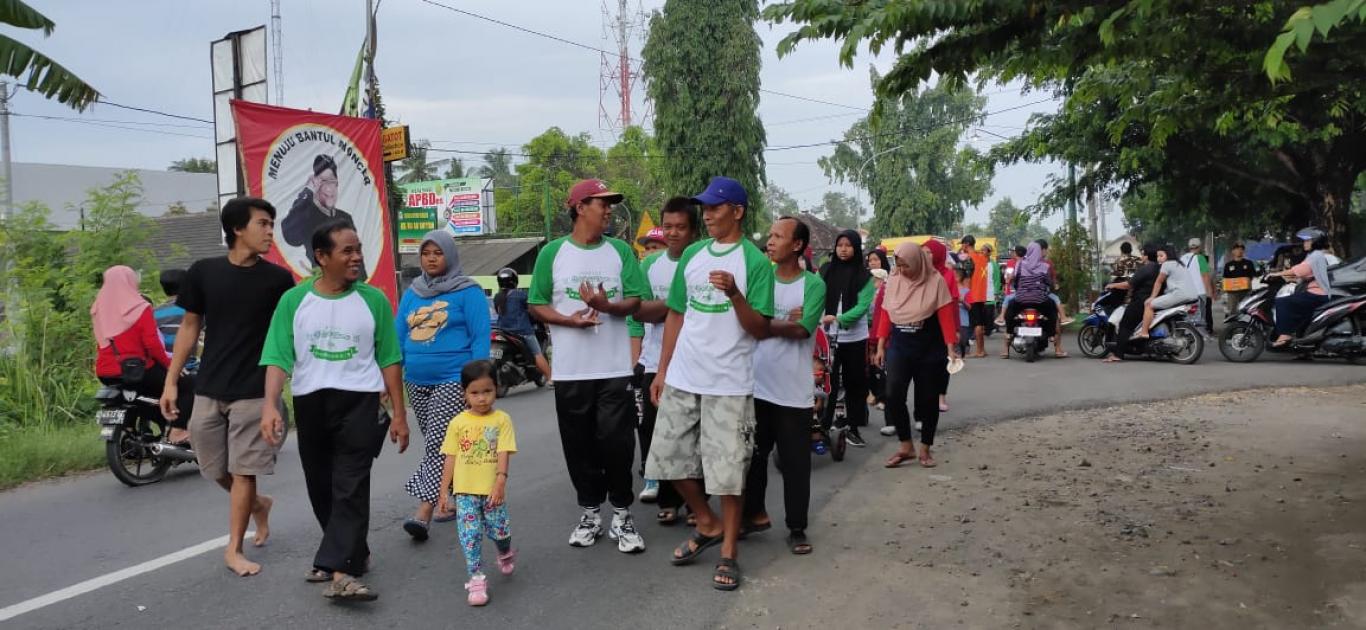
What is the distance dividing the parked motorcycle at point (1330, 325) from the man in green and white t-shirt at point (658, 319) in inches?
392

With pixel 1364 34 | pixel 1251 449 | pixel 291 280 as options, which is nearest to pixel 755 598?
pixel 291 280

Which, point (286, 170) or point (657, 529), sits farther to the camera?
point (286, 170)

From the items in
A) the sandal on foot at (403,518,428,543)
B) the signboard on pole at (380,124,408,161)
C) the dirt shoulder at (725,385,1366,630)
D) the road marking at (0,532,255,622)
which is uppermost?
the signboard on pole at (380,124,408,161)

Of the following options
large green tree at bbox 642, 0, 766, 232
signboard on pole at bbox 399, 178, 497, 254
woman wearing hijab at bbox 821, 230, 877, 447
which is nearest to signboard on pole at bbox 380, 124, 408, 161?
woman wearing hijab at bbox 821, 230, 877, 447

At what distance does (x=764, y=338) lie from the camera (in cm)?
489

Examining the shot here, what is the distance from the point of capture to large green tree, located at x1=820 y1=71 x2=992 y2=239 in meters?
53.5

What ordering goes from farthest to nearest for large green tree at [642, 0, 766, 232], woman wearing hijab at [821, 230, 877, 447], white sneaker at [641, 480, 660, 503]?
large green tree at [642, 0, 766, 232] → woman wearing hijab at [821, 230, 877, 447] → white sneaker at [641, 480, 660, 503]

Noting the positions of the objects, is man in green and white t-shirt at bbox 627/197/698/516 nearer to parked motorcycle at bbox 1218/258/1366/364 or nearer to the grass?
the grass

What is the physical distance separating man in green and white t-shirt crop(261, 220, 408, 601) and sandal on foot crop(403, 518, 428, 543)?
83 centimetres

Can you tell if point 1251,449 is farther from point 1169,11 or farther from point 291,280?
point 291,280

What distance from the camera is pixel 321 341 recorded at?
179 inches

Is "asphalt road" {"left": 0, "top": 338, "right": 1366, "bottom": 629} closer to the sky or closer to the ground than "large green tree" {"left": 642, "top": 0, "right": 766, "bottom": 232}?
closer to the ground

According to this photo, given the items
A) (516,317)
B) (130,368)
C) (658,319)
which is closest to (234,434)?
(658,319)

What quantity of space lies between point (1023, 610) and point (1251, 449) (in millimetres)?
4390
